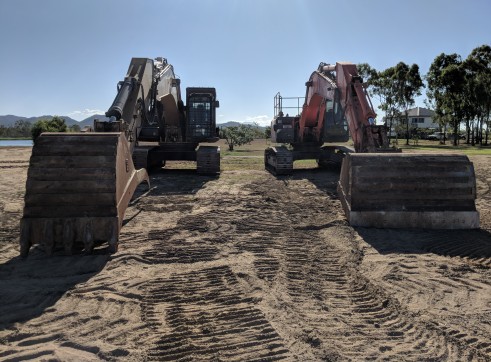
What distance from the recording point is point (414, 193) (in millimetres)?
6734

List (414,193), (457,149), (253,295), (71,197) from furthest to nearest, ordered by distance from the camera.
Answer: (457,149) → (414,193) → (71,197) → (253,295)

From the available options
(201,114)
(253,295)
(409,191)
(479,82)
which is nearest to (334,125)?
A: (201,114)

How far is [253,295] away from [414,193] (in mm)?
3970

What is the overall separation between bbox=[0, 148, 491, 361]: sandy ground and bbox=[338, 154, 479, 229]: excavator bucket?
0.94 feet

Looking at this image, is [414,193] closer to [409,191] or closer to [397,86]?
[409,191]

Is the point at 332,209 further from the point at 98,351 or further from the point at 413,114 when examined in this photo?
the point at 413,114

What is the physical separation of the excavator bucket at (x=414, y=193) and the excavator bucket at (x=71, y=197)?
3.99m

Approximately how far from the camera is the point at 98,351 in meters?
3.07

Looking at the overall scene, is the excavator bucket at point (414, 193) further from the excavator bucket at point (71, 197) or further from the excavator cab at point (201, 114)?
the excavator cab at point (201, 114)

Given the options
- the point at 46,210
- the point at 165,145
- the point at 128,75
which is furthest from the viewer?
the point at 165,145

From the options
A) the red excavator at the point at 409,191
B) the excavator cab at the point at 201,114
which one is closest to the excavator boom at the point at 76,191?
the red excavator at the point at 409,191

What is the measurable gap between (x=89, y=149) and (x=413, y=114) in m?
93.9

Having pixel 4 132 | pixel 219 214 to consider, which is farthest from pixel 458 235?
pixel 4 132

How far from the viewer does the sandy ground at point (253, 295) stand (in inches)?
124
